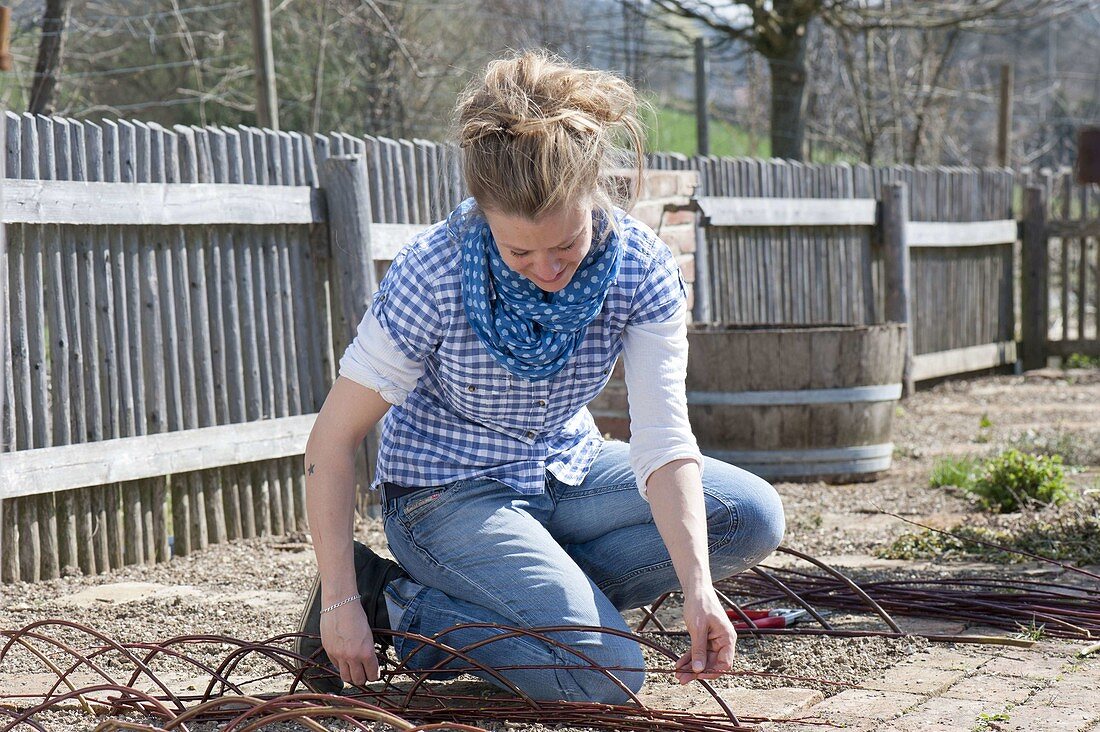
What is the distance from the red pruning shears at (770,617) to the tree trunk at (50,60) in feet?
15.9

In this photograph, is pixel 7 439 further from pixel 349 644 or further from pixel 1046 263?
pixel 1046 263

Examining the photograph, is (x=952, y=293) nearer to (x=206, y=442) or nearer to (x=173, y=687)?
(x=206, y=442)

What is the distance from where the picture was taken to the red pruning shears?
120 inches

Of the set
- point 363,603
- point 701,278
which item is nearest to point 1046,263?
point 701,278

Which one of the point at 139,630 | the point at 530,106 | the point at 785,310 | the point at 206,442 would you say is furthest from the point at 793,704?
the point at 785,310

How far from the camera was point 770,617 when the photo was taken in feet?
10.2

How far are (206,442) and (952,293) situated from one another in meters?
6.84

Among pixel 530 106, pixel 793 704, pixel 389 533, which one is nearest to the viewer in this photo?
pixel 530 106

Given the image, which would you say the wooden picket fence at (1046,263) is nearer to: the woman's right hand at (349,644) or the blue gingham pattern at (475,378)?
the blue gingham pattern at (475,378)

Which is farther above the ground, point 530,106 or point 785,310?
point 530,106

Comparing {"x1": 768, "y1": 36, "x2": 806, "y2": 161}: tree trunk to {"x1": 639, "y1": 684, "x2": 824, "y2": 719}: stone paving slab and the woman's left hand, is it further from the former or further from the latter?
the woman's left hand

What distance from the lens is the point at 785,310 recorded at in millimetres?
8195

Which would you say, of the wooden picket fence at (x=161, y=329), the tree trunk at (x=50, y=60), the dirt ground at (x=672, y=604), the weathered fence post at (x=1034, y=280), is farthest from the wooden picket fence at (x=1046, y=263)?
the tree trunk at (x=50, y=60)

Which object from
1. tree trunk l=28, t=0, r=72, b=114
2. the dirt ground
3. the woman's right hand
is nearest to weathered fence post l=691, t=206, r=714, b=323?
the dirt ground
